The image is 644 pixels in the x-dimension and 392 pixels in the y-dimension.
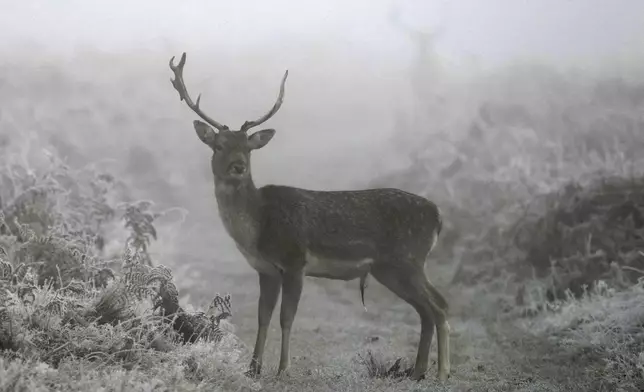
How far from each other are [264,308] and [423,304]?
0.82 m

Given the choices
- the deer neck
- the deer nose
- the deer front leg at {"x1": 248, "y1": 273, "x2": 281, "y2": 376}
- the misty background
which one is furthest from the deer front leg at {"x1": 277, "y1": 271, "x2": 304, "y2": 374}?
the misty background

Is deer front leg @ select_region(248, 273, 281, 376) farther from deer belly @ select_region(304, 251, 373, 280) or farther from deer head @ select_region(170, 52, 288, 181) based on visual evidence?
deer head @ select_region(170, 52, 288, 181)

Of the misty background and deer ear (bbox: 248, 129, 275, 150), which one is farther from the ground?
the misty background

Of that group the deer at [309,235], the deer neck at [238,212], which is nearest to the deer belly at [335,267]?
the deer at [309,235]

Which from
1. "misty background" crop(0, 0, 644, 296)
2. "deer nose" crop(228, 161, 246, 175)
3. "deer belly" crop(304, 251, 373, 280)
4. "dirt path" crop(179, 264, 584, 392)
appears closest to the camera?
"deer nose" crop(228, 161, 246, 175)

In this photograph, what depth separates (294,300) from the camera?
390cm

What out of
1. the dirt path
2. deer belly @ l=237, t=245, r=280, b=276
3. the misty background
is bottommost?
the dirt path

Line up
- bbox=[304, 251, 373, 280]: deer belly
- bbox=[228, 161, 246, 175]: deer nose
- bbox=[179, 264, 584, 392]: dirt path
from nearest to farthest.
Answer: bbox=[228, 161, 246, 175]: deer nose
bbox=[304, 251, 373, 280]: deer belly
bbox=[179, 264, 584, 392]: dirt path

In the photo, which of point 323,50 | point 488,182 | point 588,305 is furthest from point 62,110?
point 588,305

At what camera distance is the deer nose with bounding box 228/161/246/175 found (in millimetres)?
3881

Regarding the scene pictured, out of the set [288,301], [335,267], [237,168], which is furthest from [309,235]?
[237,168]

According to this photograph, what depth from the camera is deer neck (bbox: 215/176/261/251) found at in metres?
3.95

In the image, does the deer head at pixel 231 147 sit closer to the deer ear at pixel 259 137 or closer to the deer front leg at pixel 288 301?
the deer ear at pixel 259 137

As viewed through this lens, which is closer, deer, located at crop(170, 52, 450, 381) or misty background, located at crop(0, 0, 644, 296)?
deer, located at crop(170, 52, 450, 381)
